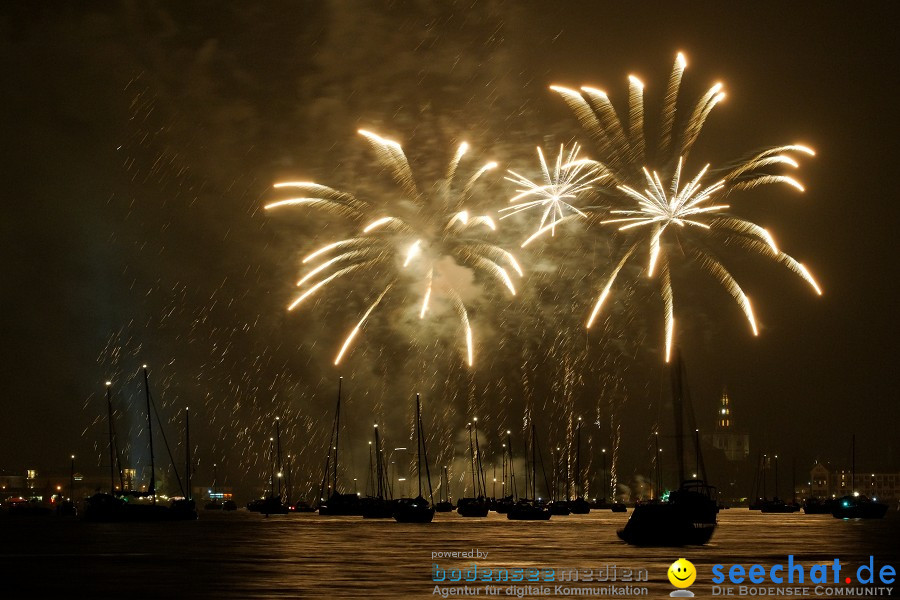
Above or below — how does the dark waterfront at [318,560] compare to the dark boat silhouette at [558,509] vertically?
above

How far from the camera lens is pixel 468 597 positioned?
34.6m

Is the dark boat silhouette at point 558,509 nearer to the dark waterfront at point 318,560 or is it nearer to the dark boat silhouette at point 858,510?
the dark boat silhouette at point 858,510

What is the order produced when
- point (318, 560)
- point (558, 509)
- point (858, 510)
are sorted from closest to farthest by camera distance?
point (318, 560) < point (558, 509) < point (858, 510)

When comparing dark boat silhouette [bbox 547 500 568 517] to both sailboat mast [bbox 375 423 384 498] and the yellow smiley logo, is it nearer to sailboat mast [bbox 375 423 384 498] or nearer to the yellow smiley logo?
sailboat mast [bbox 375 423 384 498]

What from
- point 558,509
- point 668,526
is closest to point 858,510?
point 558,509

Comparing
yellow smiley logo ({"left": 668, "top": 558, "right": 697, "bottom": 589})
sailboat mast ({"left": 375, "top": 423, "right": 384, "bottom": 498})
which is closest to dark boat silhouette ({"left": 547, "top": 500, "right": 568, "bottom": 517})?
sailboat mast ({"left": 375, "top": 423, "right": 384, "bottom": 498})

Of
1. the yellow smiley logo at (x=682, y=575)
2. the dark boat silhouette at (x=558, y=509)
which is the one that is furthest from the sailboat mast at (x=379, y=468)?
the yellow smiley logo at (x=682, y=575)

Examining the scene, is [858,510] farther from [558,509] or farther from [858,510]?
[558,509]

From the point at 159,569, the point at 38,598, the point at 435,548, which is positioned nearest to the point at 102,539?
the point at 435,548

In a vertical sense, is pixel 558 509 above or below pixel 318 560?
below

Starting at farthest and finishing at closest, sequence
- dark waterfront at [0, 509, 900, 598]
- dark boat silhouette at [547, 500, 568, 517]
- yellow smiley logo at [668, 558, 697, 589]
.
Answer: dark boat silhouette at [547, 500, 568, 517] → dark waterfront at [0, 509, 900, 598] → yellow smiley logo at [668, 558, 697, 589]

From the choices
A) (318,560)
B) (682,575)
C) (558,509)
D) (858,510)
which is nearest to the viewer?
(682,575)

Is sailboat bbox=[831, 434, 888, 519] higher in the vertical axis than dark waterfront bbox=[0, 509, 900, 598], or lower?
lower

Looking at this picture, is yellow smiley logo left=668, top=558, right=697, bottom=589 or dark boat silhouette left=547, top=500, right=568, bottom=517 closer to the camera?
yellow smiley logo left=668, top=558, right=697, bottom=589
